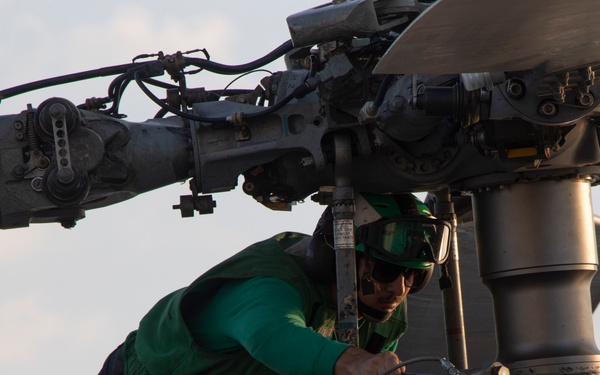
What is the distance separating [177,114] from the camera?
23.2 ft

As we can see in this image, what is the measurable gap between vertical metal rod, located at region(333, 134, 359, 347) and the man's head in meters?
0.36

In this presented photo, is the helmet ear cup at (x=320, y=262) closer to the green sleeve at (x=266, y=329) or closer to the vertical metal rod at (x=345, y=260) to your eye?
the green sleeve at (x=266, y=329)

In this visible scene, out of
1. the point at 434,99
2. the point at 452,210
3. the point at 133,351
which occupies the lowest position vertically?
the point at 133,351

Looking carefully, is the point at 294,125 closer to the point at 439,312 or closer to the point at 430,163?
the point at 430,163

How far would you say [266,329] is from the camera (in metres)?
6.62

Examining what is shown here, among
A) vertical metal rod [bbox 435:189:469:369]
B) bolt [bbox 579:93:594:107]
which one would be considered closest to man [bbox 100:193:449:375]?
vertical metal rod [bbox 435:189:469:369]

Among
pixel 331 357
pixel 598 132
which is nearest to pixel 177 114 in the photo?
pixel 331 357

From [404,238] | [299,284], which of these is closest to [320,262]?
[299,284]

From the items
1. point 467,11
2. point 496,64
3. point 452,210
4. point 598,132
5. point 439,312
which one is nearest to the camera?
point 467,11

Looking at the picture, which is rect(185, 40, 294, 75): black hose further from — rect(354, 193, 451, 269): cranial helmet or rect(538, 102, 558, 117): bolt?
rect(538, 102, 558, 117): bolt

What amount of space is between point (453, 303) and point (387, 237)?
0.66 m

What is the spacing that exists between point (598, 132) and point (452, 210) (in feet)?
3.89

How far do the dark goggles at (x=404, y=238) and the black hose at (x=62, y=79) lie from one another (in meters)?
1.50

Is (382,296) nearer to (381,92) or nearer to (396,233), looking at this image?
(396,233)
